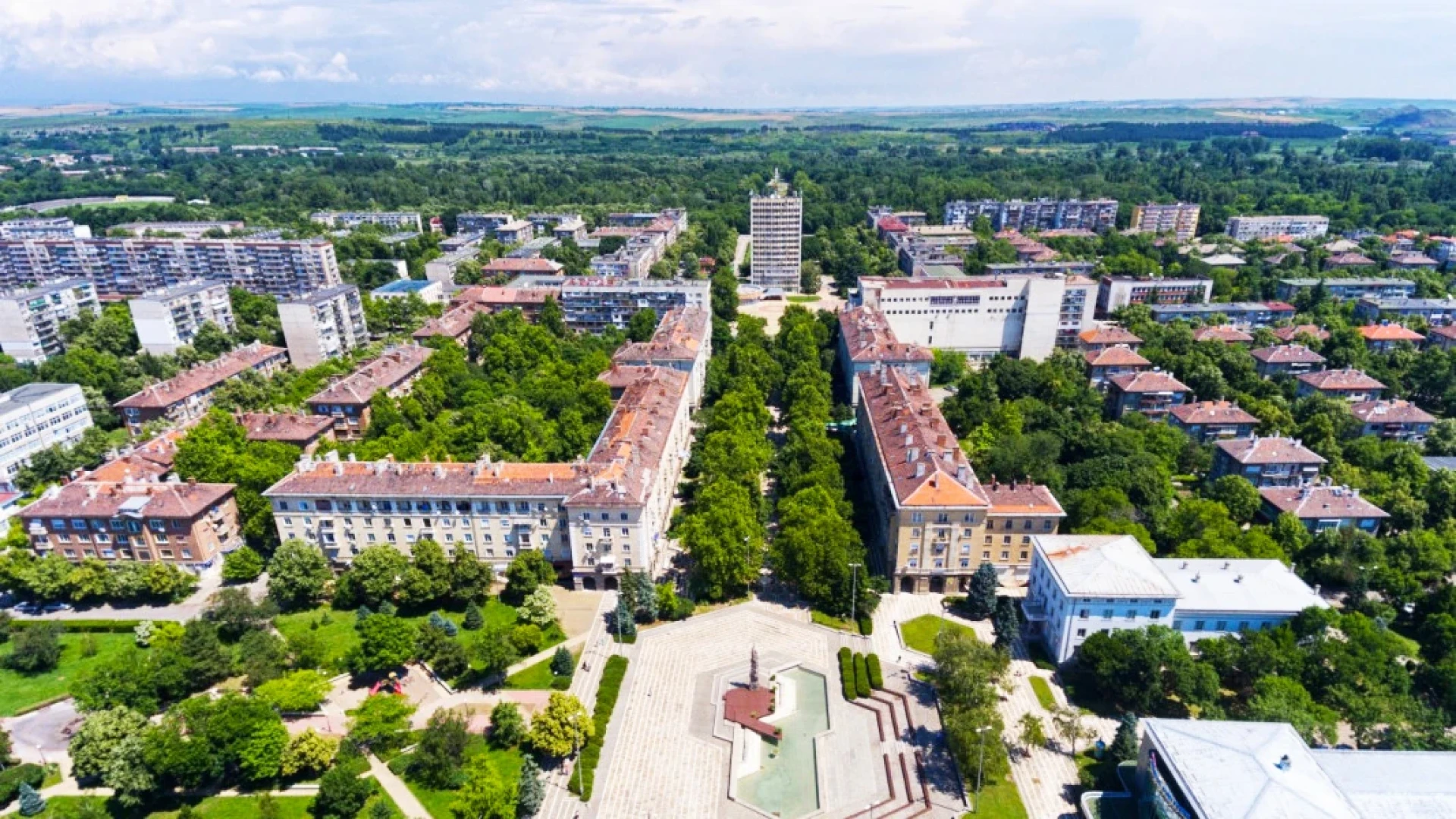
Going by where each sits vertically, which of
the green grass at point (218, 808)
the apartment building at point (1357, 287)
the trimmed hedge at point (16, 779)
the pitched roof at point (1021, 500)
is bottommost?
the green grass at point (218, 808)

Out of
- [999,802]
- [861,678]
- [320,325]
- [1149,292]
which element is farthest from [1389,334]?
[320,325]

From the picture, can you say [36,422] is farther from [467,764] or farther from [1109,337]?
[1109,337]

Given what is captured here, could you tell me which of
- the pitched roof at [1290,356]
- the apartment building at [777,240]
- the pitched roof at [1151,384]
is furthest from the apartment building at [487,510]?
the apartment building at [777,240]

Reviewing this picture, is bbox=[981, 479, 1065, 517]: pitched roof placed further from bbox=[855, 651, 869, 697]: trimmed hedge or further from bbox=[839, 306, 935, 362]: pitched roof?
bbox=[839, 306, 935, 362]: pitched roof

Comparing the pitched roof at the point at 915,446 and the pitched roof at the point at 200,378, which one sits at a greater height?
the pitched roof at the point at 915,446

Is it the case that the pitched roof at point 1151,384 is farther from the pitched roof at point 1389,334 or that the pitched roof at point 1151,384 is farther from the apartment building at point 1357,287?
the apartment building at point 1357,287

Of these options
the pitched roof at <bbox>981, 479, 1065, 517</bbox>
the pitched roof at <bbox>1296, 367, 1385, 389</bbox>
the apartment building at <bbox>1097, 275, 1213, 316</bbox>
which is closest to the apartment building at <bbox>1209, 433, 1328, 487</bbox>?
the pitched roof at <bbox>1296, 367, 1385, 389</bbox>
